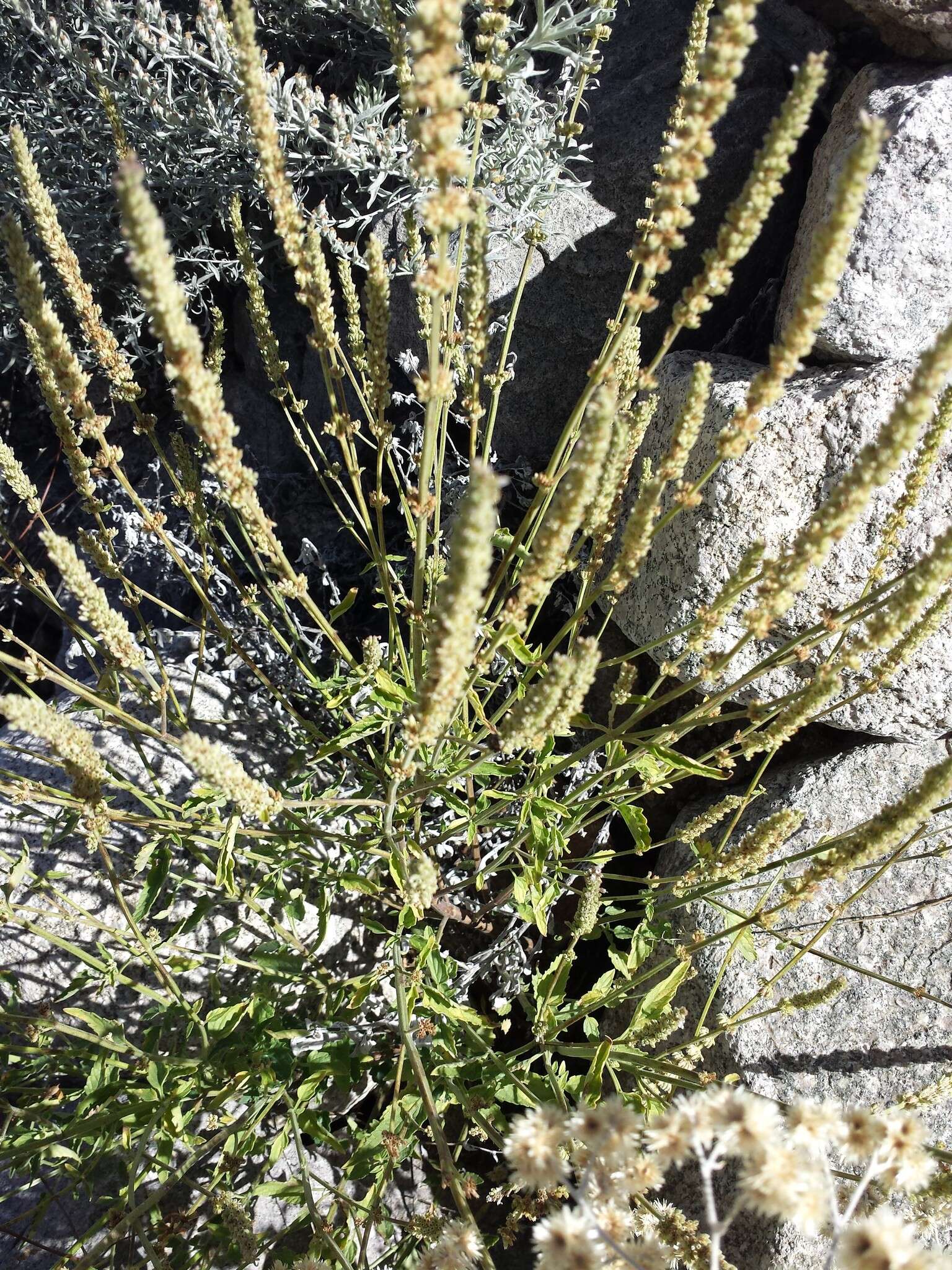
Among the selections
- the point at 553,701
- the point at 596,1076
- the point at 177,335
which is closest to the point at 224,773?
the point at 553,701

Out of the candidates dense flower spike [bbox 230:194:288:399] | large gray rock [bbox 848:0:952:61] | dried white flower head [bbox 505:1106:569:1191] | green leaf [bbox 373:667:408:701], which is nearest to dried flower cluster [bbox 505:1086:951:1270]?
dried white flower head [bbox 505:1106:569:1191]

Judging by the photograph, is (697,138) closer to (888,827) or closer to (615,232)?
(888,827)

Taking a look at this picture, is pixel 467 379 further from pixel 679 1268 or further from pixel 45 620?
pixel 45 620

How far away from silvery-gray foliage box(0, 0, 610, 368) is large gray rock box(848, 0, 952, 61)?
96cm

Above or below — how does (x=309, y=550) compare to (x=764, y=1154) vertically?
below

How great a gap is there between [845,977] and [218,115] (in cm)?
373

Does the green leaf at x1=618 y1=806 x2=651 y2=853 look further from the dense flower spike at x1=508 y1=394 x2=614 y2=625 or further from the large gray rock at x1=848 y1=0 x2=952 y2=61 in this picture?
the large gray rock at x1=848 y1=0 x2=952 y2=61

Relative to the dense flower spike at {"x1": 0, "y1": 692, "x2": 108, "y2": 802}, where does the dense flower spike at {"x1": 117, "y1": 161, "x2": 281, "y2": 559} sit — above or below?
above

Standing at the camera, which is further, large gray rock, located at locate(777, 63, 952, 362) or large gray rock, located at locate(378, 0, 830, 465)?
large gray rock, located at locate(378, 0, 830, 465)

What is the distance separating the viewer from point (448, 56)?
1189 millimetres

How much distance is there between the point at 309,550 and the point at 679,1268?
2434 mm

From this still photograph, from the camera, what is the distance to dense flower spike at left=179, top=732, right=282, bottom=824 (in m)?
1.38

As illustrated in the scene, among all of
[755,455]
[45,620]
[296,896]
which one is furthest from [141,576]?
[755,455]

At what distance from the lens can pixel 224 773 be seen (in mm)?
1418
